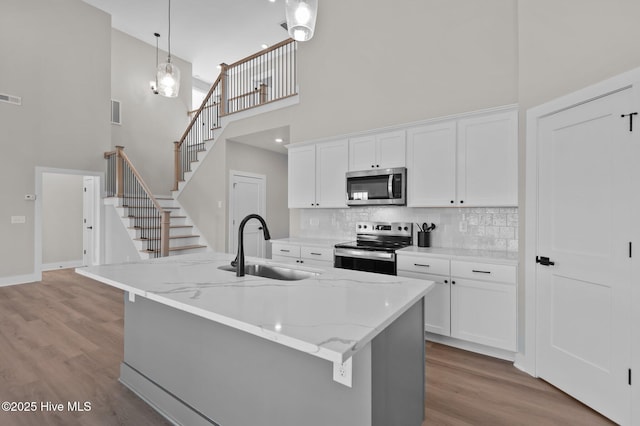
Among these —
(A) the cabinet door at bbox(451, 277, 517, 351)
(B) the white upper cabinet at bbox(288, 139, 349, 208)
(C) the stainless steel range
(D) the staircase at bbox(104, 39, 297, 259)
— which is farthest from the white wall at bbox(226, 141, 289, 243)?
(A) the cabinet door at bbox(451, 277, 517, 351)

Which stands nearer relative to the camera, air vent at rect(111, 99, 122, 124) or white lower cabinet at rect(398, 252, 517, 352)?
white lower cabinet at rect(398, 252, 517, 352)

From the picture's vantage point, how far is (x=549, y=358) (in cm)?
241

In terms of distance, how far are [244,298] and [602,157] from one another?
99.3 inches

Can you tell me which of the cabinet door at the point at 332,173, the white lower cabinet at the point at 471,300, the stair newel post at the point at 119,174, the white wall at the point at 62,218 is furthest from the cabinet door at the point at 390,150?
the white wall at the point at 62,218

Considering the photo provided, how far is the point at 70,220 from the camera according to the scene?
23.2ft

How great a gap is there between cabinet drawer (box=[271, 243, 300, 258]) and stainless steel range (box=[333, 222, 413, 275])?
66 centimetres

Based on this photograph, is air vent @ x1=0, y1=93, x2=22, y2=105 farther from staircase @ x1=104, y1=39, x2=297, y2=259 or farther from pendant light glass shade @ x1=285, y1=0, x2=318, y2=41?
pendant light glass shade @ x1=285, y1=0, x2=318, y2=41

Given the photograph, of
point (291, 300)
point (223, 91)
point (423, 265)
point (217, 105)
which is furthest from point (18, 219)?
point (423, 265)

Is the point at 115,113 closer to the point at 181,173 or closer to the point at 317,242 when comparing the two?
the point at 181,173

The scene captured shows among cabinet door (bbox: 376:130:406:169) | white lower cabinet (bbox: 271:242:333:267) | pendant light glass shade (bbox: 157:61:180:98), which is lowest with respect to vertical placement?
white lower cabinet (bbox: 271:242:333:267)

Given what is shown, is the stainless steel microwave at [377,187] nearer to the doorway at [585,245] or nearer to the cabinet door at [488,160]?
the cabinet door at [488,160]

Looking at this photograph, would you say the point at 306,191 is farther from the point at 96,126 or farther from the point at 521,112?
the point at 96,126

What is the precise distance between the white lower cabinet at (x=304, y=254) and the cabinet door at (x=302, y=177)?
0.66 meters

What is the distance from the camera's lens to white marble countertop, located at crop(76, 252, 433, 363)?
1.02 metres
